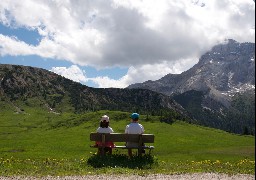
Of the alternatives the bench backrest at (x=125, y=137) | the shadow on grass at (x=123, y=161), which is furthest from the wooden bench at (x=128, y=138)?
the shadow on grass at (x=123, y=161)

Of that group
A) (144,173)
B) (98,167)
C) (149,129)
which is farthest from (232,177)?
(149,129)

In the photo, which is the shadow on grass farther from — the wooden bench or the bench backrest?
the bench backrest

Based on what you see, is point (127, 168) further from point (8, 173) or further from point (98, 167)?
point (8, 173)

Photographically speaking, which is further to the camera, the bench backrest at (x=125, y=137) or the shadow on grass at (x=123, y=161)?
the bench backrest at (x=125, y=137)

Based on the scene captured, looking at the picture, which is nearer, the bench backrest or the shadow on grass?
the shadow on grass

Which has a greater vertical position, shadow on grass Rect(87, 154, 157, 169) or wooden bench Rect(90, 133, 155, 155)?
wooden bench Rect(90, 133, 155, 155)

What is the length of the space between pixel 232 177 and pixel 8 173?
11.4 m

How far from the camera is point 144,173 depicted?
62.8 ft

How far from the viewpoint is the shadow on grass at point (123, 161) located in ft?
72.8

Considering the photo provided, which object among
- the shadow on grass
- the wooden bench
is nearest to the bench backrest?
the wooden bench

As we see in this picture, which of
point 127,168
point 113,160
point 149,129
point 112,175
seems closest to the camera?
point 112,175

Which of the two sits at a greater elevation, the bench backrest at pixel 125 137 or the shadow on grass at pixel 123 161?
the bench backrest at pixel 125 137

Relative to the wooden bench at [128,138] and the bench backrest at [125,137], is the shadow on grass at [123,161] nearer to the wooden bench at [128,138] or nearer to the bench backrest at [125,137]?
the wooden bench at [128,138]

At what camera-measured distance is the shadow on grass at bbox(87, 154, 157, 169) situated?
22.2 m
